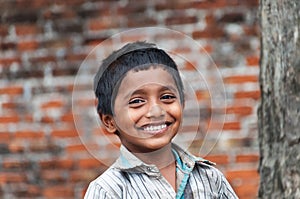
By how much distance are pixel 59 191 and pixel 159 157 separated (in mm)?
2258

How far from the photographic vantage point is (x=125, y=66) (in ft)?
7.79

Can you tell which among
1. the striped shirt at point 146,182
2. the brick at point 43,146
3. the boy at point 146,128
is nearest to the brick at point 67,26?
the brick at point 43,146

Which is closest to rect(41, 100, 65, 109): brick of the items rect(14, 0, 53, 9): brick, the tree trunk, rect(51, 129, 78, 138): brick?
rect(51, 129, 78, 138): brick

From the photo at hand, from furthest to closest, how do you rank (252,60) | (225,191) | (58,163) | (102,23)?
(58,163) → (102,23) → (252,60) → (225,191)

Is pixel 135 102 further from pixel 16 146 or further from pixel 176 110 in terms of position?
pixel 16 146

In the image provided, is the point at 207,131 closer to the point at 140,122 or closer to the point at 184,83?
the point at 184,83

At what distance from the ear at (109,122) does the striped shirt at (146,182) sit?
61mm

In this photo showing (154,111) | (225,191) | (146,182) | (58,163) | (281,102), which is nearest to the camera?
(154,111)

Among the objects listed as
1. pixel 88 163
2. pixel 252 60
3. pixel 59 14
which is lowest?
pixel 88 163

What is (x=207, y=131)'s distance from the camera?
8.59 feet

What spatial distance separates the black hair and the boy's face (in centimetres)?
2

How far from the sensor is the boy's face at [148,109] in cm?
230

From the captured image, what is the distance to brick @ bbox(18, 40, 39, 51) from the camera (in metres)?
4.57

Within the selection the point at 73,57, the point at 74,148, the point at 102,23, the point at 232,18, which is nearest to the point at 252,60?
the point at 232,18
